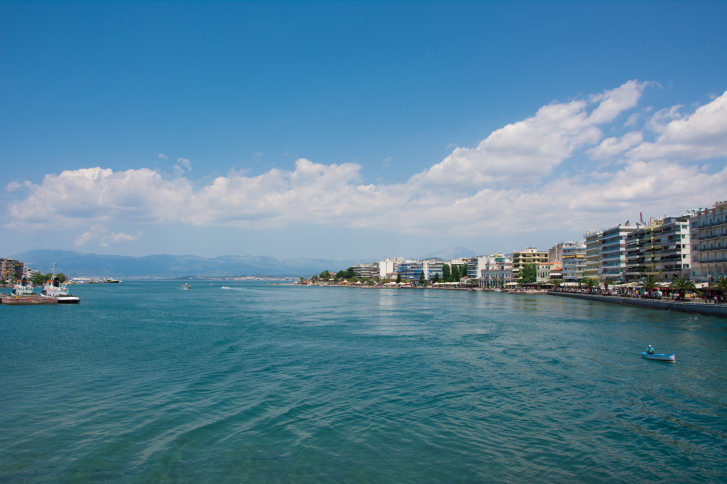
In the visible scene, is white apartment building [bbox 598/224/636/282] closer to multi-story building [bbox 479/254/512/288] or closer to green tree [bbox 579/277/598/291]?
green tree [bbox 579/277/598/291]

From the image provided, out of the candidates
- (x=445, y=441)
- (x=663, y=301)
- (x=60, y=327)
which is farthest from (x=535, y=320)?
(x=60, y=327)

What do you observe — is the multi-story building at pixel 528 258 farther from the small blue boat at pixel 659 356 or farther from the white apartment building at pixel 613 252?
the small blue boat at pixel 659 356

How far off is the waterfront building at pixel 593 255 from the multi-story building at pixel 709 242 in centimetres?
3639

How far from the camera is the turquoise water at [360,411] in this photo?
393 inches

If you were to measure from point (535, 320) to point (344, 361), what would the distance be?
26.1 metres

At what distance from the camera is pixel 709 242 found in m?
52.9

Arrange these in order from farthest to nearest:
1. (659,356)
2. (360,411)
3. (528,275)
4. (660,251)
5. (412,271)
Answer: (412,271) < (528,275) < (660,251) < (659,356) < (360,411)

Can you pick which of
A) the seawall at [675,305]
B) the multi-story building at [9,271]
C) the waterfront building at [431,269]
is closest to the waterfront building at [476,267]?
the waterfront building at [431,269]

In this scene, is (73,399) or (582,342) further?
(582,342)

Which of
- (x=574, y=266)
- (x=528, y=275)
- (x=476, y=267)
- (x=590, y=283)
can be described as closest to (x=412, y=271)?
(x=476, y=267)

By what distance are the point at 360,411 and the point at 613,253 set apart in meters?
85.9

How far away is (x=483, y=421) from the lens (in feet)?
42.3

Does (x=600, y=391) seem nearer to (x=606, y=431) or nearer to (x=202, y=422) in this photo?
(x=606, y=431)

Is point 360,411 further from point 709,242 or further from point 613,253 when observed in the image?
point 613,253
